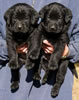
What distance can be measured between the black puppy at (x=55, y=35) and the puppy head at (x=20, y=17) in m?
0.09

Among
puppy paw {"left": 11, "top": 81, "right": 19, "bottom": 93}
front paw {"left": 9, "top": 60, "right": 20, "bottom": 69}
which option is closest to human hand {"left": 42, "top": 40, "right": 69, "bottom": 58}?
front paw {"left": 9, "top": 60, "right": 20, "bottom": 69}

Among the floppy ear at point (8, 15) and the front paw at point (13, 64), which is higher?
the floppy ear at point (8, 15)

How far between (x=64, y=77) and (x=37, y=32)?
1.76 ft

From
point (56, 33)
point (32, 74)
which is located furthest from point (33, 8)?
point (32, 74)

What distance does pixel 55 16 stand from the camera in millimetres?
3326

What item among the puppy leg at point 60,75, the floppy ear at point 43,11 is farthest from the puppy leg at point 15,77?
the floppy ear at point 43,11

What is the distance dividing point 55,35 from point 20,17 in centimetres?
40

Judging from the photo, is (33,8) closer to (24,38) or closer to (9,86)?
(24,38)

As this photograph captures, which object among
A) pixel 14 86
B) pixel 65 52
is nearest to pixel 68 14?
pixel 65 52

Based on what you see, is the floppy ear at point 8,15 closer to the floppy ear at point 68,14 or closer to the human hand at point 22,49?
the human hand at point 22,49

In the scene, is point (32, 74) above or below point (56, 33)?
Result: below

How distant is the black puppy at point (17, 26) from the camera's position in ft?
10.7

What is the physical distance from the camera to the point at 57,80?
11.1 ft

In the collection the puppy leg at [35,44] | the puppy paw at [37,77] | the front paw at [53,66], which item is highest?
the puppy leg at [35,44]
